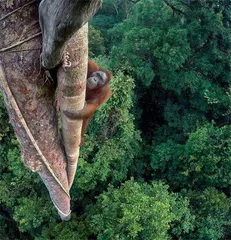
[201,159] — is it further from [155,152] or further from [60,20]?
[60,20]

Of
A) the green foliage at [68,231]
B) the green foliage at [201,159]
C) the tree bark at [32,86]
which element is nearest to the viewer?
the tree bark at [32,86]

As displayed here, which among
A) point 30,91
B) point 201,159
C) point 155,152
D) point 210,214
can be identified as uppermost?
point 30,91

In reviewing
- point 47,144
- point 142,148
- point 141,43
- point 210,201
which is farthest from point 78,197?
point 47,144

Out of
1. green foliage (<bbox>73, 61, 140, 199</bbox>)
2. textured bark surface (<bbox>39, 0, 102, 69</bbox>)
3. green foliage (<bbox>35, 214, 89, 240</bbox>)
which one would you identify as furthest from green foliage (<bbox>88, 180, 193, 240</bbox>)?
textured bark surface (<bbox>39, 0, 102, 69</bbox>)

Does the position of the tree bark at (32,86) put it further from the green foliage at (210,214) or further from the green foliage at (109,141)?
the green foliage at (210,214)

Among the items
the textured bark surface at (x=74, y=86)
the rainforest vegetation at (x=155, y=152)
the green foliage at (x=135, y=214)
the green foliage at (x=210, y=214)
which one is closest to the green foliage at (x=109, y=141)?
the rainforest vegetation at (x=155, y=152)

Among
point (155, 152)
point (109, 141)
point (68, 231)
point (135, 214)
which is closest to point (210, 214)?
point (135, 214)
